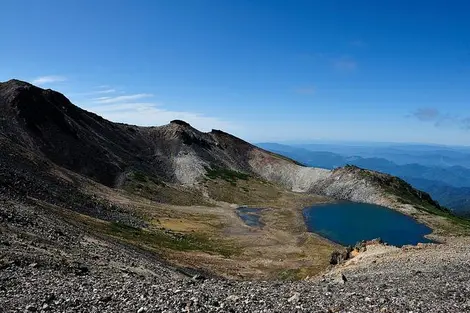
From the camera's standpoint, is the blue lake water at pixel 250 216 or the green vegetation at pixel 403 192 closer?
the blue lake water at pixel 250 216

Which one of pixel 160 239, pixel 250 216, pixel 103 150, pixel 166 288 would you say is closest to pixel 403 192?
pixel 250 216

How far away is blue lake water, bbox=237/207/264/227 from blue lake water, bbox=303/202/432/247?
48.6ft

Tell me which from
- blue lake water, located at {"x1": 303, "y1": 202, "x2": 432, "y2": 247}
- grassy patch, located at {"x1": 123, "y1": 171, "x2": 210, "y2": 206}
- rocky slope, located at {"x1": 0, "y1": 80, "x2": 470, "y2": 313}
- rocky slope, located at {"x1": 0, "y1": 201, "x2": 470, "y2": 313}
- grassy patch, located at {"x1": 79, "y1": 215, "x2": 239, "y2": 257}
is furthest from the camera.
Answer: grassy patch, located at {"x1": 123, "y1": 171, "x2": 210, "y2": 206}

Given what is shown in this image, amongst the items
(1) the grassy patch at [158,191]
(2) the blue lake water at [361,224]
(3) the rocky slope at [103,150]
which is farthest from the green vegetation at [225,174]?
(2) the blue lake water at [361,224]

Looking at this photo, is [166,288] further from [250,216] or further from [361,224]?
[361,224]

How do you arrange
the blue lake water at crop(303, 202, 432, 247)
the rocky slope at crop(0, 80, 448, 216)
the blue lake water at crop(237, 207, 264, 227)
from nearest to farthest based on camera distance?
the blue lake water at crop(303, 202, 432, 247) → the blue lake water at crop(237, 207, 264, 227) → the rocky slope at crop(0, 80, 448, 216)

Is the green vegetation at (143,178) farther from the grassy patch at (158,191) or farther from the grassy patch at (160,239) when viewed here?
the grassy patch at (160,239)

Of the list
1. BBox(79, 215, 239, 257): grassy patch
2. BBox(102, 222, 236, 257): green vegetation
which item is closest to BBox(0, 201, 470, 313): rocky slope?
BBox(79, 215, 239, 257): grassy patch

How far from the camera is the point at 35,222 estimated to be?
43.2 meters

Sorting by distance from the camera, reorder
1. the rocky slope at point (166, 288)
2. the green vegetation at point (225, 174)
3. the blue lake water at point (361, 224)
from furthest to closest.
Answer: the green vegetation at point (225, 174) < the blue lake water at point (361, 224) < the rocky slope at point (166, 288)

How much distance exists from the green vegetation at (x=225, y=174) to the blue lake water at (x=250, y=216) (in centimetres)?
3437

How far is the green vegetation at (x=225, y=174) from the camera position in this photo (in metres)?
176

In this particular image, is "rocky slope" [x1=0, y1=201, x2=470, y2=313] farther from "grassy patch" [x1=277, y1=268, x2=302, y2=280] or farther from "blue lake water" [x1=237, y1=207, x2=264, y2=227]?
"blue lake water" [x1=237, y1=207, x2=264, y2=227]

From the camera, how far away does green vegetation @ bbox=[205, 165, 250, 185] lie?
17600cm
